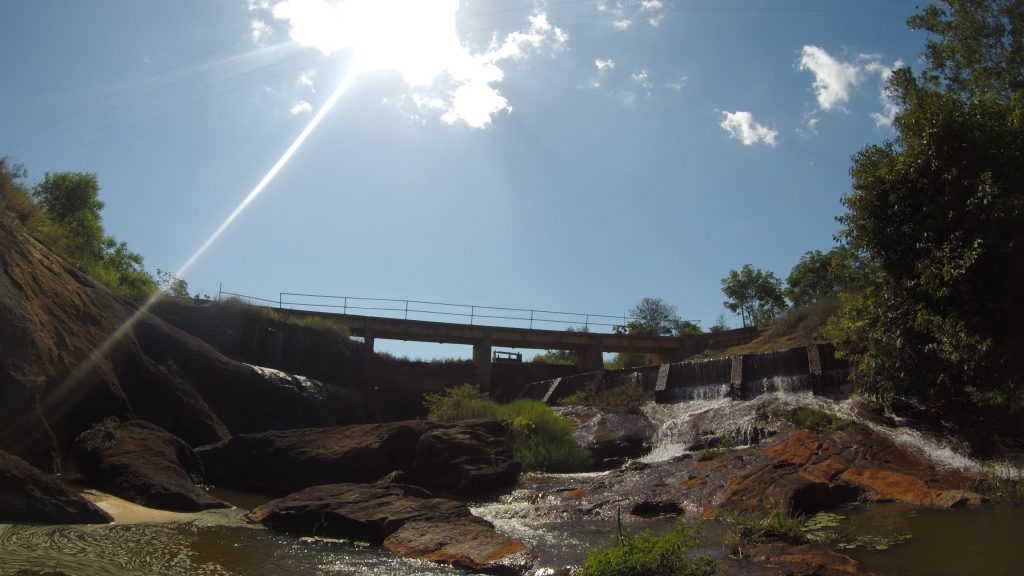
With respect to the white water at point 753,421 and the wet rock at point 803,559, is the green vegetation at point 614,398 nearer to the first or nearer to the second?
the white water at point 753,421

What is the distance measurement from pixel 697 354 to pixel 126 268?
37.8m

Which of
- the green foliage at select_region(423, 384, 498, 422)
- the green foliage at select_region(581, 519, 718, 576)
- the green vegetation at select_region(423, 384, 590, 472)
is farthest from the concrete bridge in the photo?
the green foliage at select_region(581, 519, 718, 576)

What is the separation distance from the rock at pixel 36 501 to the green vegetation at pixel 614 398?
1470 centimetres

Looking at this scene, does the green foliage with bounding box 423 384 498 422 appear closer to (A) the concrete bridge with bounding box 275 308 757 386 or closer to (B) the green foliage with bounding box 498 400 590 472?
(B) the green foliage with bounding box 498 400 590 472

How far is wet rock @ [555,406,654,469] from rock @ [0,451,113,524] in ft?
34.3

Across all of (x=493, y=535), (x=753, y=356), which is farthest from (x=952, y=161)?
(x=493, y=535)

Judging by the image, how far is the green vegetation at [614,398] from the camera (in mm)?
20145

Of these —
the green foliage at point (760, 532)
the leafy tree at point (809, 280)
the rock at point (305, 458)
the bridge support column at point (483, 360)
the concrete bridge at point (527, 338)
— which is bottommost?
the rock at point (305, 458)

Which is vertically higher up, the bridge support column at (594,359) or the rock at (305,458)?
the bridge support column at (594,359)

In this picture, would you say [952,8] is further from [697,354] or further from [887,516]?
[697,354]

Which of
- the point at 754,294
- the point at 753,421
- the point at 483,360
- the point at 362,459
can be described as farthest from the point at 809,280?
the point at 362,459

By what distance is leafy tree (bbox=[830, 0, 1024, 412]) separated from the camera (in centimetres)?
1093

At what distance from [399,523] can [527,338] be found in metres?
32.1

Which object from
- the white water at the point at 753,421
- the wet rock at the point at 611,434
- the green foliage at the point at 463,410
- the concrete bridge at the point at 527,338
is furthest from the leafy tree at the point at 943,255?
the concrete bridge at the point at 527,338
